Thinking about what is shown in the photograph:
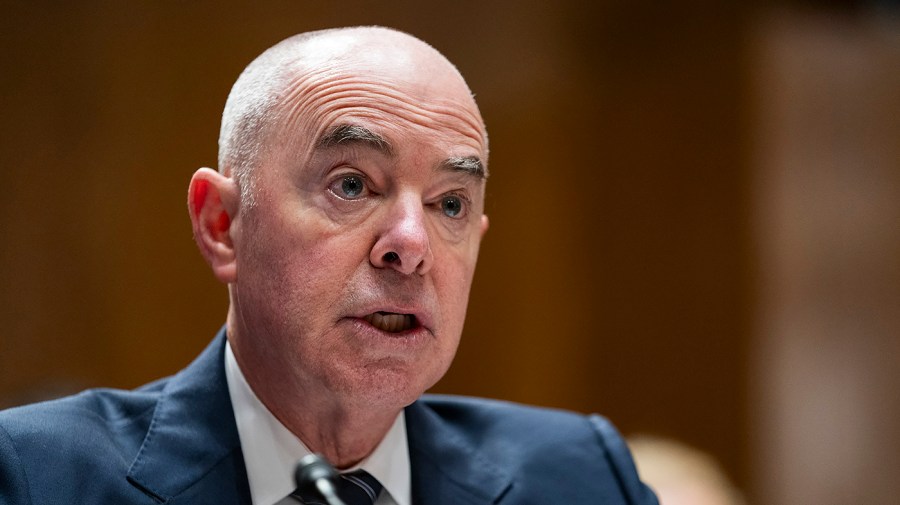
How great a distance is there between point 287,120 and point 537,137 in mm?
3725

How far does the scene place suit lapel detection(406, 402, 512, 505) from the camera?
6.86 ft

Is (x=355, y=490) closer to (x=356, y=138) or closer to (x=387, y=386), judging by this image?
(x=387, y=386)

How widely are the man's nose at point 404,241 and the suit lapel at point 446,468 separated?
18.7 inches

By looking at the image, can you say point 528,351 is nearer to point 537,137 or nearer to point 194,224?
point 537,137

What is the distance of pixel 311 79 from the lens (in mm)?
1912

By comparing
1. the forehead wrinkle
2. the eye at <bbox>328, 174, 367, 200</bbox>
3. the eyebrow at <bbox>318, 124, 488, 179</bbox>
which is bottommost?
the eye at <bbox>328, 174, 367, 200</bbox>

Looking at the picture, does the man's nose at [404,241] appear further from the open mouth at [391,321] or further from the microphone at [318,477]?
the microphone at [318,477]

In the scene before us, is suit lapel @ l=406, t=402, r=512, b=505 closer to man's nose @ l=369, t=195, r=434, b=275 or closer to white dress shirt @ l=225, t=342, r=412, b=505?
white dress shirt @ l=225, t=342, r=412, b=505

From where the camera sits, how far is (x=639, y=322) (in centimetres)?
576

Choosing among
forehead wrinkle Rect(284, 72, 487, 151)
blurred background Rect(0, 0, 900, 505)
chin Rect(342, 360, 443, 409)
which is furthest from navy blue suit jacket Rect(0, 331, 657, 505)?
blurred background Rect(0, 0, 900, 505)

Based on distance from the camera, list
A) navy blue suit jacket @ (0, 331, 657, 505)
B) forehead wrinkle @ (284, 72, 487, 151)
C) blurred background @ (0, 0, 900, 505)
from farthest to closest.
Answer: blurred background @ (0, 0, 900, 505)
forehead wrinkle @ (284, 72, 487, 151)
navy blue suit jacket @ (0, 331, 657, 505)

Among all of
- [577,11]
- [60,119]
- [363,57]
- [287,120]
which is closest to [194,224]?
[287,120]

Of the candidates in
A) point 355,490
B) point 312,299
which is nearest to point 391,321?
point 312,299

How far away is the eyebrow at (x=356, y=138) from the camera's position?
72.4 inches
